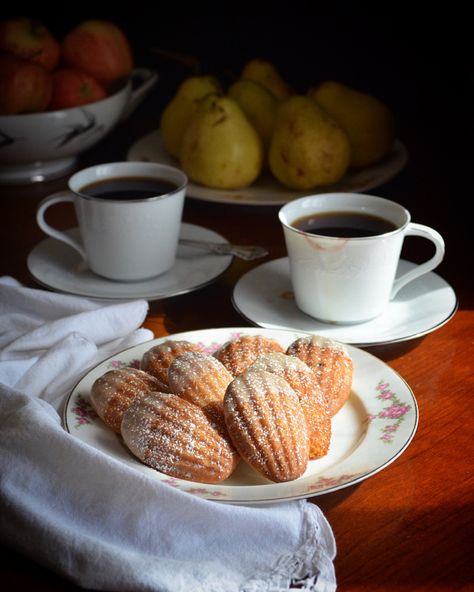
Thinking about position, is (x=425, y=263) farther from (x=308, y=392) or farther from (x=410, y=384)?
(x=308, y=392)

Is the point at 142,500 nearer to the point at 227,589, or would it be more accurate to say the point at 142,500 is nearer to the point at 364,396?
the point at 227,589

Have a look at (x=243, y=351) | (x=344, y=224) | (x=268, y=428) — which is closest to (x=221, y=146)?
(x=344, y=224)

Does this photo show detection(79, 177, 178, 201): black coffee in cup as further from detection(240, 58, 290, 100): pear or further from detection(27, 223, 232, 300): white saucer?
detection(240, 58, 290, 100): pear

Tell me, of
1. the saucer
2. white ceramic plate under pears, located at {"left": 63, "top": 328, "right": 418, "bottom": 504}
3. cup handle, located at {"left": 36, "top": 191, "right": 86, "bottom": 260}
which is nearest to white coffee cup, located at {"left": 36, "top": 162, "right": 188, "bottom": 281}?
cup handle, located at {"left": 36, "top": 191, "right": 86, "bottom": 260}

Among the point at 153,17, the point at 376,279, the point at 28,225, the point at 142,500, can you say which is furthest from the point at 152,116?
the point at 142,500

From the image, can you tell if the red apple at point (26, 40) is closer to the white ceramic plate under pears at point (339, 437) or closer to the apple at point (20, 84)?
the apple at point (20, 84)
